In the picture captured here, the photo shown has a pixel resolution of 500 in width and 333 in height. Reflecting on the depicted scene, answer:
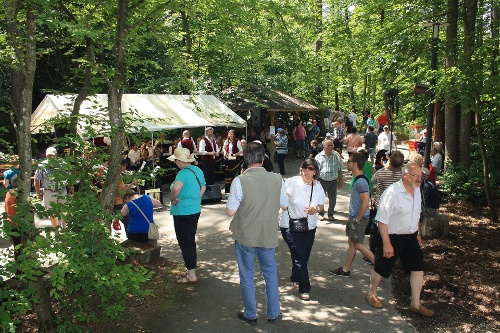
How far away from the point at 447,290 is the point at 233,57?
29.1 ft

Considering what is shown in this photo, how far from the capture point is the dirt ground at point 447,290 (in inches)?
200

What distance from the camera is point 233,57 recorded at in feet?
42.8

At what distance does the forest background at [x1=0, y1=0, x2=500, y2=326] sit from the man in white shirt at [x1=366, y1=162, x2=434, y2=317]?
2.60 m

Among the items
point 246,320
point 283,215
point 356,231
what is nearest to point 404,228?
point 356,231

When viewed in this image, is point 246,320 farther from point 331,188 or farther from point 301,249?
point 331,188

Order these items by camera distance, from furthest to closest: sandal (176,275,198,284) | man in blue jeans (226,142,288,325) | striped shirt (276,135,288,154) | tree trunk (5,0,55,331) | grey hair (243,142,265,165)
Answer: striped shirt (276,135,288,154)
sandal (176,275,198,284)
grey hair (243,142,265,165)
man in blue jeans (226,142,288,325)
tree trunk (5,0,55,331)

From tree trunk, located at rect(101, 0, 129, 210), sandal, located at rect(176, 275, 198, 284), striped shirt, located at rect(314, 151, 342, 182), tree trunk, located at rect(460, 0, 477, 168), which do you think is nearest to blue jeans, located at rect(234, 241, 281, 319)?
sandal, located at rect(176, 275, 198, 284)

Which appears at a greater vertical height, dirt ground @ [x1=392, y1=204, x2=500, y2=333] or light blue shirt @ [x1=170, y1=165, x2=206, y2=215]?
light blue shirt @ [x1=170, y1=165, x2=206, y2=215]

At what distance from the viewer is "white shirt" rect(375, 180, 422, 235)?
16.8 feet

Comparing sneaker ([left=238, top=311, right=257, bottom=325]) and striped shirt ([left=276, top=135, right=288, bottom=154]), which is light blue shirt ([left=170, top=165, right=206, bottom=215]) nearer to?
sneaker ([left=238, top=311, right=257, bottom=325])

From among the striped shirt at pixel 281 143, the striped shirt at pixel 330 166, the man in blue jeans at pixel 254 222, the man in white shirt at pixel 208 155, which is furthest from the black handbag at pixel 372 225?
the striped shirt at pixel 281 143

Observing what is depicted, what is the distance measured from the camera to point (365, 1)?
15.6 m

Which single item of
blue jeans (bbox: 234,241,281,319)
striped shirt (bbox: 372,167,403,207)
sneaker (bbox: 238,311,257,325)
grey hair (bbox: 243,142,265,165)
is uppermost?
grey hair (bbox: 243,142,265,165)

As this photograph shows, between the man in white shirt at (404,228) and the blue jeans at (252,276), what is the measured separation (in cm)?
124
